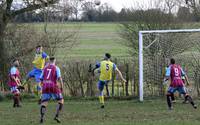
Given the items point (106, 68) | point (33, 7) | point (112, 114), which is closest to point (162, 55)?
point (106, 68)

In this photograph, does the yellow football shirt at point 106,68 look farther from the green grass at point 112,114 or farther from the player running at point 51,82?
the player running at point 51,82

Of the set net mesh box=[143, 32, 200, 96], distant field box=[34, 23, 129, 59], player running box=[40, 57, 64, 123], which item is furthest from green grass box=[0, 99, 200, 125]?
distant field box=[34, 23, 129, 59]

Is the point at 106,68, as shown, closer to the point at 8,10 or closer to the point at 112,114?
the point at 112,114

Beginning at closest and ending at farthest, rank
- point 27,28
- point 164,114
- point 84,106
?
point 164,114
point 84,106
point 27,28

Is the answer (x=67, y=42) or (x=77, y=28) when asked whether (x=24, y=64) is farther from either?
(x=77, y=28)

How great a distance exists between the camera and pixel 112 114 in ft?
67.6

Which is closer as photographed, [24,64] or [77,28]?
[24,64]

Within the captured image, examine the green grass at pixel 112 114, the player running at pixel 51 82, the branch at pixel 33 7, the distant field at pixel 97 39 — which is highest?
the branch at pixel 33 7

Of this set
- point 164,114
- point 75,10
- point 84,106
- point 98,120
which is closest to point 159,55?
point 84,106

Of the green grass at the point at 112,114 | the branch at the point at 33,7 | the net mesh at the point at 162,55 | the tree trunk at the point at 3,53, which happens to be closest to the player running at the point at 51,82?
the green grass at the point at 112,114

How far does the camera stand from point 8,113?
2158cm

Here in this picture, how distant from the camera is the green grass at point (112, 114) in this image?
18.2 m

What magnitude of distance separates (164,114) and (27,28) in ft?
59.5

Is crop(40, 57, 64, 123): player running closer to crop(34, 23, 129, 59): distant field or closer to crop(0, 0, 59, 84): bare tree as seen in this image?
crop(0, 0, 59, 84): bare tree
